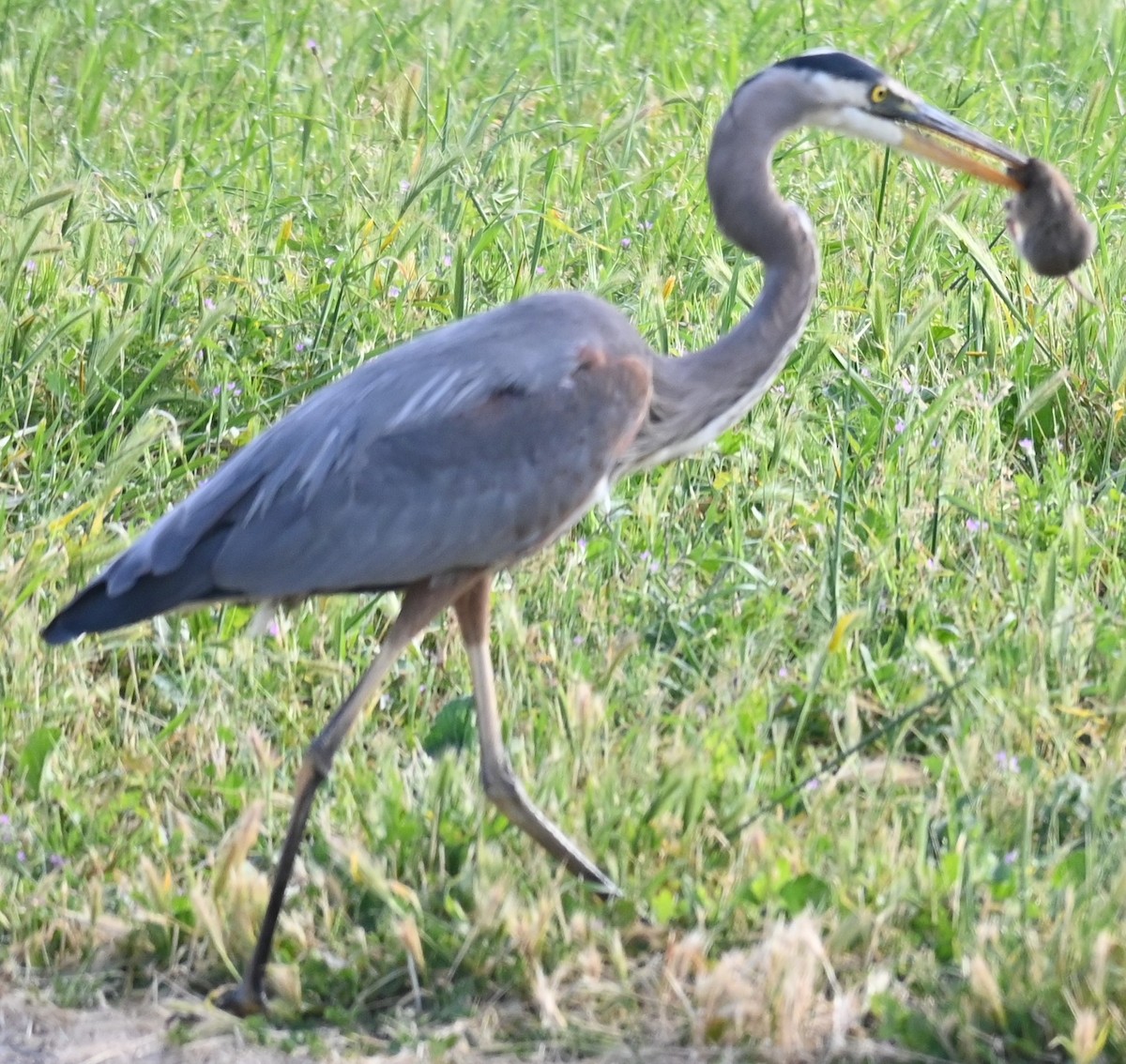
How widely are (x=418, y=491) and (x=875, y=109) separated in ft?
3.98

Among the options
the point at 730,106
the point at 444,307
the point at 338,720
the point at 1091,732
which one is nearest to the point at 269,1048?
the point at 338,720

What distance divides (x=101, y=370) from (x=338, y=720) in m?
1.60

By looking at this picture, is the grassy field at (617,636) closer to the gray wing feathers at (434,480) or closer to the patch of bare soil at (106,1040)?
the patch of bare soil at (106,1040)

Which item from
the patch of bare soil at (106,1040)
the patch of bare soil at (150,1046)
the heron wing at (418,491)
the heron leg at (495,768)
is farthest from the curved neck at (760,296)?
the patch of bare soil at (106,1040)

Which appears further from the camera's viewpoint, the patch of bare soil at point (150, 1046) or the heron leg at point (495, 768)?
the heron leg at point (495, 768)

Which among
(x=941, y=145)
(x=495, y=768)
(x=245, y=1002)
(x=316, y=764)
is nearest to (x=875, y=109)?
(x=941, y=145)

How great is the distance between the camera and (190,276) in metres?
5.31

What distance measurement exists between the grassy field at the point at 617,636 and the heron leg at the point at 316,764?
6 centimetres

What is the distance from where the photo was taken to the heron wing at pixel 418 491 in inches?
136

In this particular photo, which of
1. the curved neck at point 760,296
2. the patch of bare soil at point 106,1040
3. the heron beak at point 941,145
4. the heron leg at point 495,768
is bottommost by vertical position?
the patch of bare soil at point 106,1040

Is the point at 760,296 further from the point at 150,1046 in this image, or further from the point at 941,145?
the point at 150,1046

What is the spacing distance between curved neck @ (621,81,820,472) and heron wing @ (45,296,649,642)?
207 mm

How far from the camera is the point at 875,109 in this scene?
3.87 meters

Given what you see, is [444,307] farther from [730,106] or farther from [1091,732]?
[1091,732]
